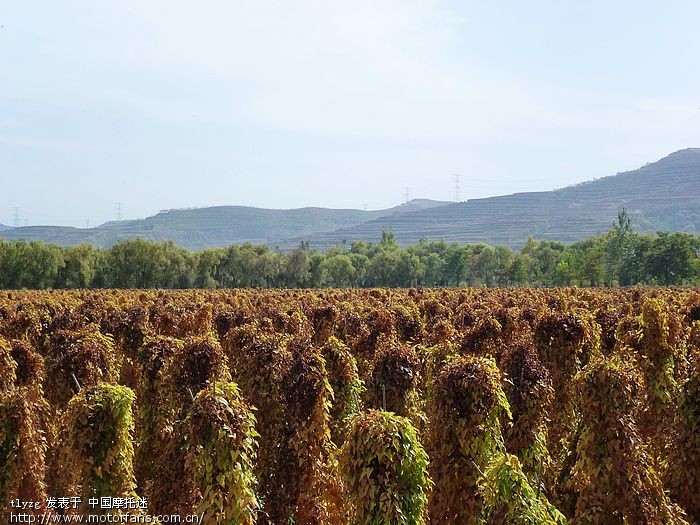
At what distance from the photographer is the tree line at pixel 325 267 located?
93.9 metres

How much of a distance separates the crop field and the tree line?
3333 inches

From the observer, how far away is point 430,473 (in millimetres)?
10039

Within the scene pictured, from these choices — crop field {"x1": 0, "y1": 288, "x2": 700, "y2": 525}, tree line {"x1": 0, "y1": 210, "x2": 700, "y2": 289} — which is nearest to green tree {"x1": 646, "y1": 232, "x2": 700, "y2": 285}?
tree line {"x1": 0, "y1": 210, "x2": 700, "y2": 289}

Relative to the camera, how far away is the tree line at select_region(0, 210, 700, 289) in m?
93.9

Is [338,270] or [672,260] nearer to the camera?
[672,260]

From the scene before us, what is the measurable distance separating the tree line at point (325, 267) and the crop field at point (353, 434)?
8467cm

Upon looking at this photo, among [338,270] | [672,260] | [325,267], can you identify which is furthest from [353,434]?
[338,270]

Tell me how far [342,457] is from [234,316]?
50.3 feet

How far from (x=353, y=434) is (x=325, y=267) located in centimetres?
10972

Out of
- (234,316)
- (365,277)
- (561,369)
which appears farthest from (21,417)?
(365,277)

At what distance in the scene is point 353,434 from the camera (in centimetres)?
800

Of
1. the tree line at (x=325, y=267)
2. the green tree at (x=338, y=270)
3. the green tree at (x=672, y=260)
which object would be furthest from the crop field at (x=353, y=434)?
the green tree at (x=338, y=270)

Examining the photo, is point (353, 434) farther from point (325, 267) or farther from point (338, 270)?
point (338, 270)

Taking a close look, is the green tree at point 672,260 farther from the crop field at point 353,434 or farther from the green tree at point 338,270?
the crop field at point 353,434
